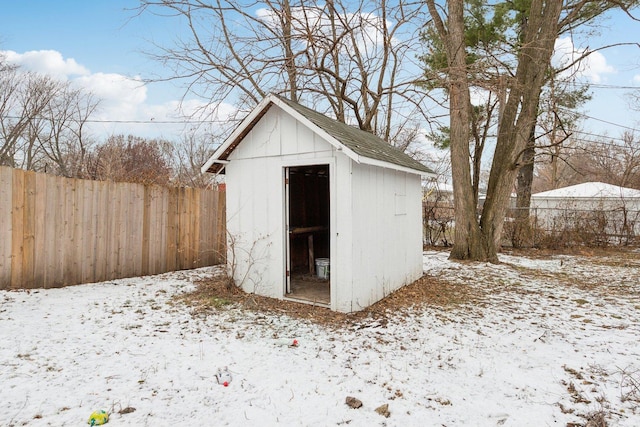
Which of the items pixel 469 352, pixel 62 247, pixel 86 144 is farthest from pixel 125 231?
pixel 86 144

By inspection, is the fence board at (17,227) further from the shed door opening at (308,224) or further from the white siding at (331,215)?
the shed door opening at (308,224)

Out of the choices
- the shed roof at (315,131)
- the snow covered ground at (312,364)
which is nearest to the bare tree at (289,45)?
the shed roof at (315,131)

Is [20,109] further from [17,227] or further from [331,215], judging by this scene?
[331,215]

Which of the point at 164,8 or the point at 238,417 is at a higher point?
the point at 164,8

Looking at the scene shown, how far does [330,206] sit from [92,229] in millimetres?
4293

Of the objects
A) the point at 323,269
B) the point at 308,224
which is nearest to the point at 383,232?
the point at 323,269

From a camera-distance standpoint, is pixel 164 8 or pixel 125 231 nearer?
pixel 125 231

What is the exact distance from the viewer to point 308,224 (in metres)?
8.38

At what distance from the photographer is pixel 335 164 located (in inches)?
190

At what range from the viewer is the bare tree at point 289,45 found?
26.6 feet

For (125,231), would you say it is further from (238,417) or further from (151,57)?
(238,417)

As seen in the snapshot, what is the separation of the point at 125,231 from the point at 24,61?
1852cm

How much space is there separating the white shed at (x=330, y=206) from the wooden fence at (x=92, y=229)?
1.88 metres

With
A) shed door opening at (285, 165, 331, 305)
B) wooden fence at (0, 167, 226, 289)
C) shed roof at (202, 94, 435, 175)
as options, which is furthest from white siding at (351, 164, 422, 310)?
wooden fence at (0, 167, 226, 289)
